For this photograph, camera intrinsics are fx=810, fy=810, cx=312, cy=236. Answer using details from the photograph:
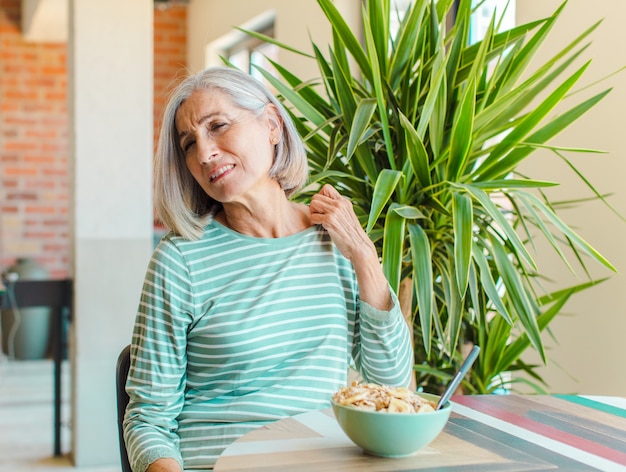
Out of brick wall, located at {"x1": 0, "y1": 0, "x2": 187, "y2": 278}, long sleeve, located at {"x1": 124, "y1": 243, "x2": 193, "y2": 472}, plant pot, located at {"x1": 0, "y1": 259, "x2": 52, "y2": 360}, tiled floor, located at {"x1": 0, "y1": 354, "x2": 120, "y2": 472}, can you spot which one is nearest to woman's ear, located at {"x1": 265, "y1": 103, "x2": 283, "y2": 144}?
long sleeve, located at {"x1": 124, "y1": 243, "x2": 193, "y2": 472}

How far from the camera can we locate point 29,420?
15.0 feet

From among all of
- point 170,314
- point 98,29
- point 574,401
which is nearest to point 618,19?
point 574,401

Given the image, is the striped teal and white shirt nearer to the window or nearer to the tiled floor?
the tiled floor

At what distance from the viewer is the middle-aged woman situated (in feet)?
4.99

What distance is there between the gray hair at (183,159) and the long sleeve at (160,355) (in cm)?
11

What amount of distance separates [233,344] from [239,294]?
102 mm

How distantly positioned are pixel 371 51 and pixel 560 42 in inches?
29.5

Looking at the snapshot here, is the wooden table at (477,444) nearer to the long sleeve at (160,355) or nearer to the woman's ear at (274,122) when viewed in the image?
the long sleeve at (160,355)

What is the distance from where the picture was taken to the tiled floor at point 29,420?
3.76m

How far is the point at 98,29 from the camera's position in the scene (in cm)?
375

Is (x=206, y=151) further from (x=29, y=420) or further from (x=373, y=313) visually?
(x=29, y=420)

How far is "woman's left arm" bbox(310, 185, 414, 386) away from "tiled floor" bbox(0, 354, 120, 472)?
2.40 m

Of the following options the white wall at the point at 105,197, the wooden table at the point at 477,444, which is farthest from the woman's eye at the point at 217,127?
the white wall at the point at 105,197

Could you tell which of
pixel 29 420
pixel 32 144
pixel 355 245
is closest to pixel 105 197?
pixel 29 420
